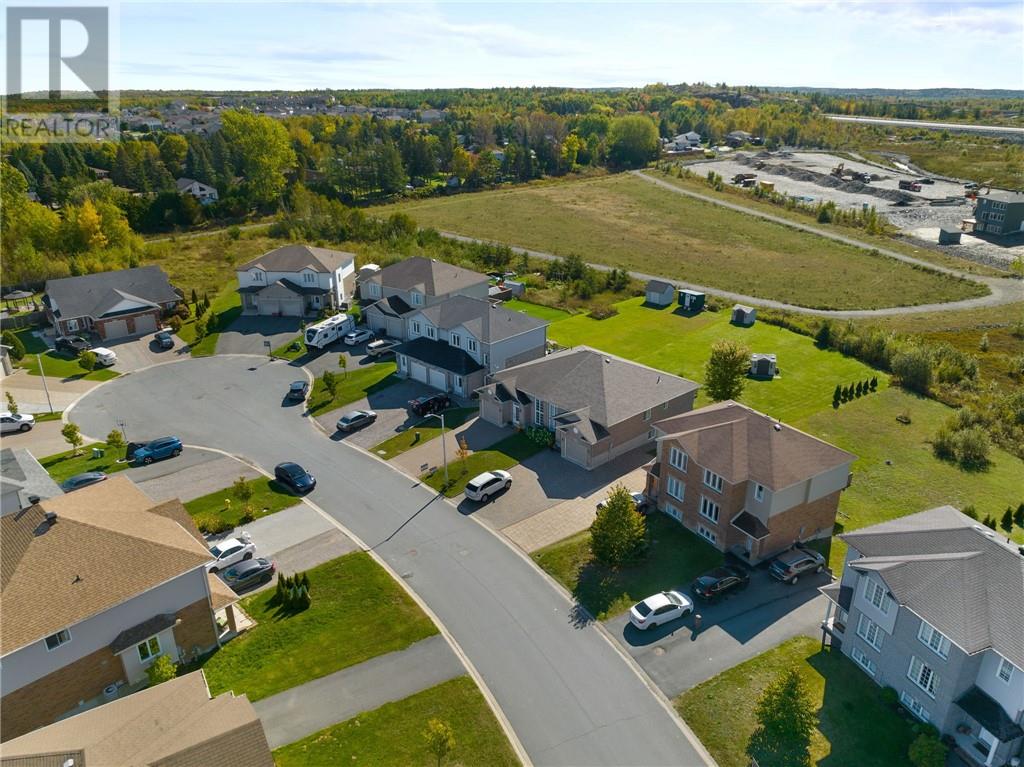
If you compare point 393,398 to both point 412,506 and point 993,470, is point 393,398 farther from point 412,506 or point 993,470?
point 993,470

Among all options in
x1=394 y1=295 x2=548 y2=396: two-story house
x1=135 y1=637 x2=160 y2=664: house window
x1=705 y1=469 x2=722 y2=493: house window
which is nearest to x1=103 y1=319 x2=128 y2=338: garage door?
x1=394 y1=295 x2=548 y2=396: two-story house

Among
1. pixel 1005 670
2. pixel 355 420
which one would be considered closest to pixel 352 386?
pixel 355 420

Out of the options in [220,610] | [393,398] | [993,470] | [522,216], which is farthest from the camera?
[522,216]

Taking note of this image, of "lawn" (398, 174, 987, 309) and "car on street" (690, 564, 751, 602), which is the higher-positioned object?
"lawn" (398, 174, 987, 309)

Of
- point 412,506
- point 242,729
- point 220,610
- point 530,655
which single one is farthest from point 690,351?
point 242,729

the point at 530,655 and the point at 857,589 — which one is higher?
the point at 857,589

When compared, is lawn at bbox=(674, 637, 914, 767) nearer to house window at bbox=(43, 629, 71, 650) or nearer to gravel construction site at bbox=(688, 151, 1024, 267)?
house window at bbox=(43, 629, 71, 650)
